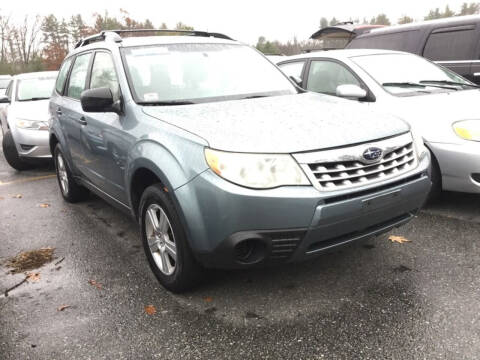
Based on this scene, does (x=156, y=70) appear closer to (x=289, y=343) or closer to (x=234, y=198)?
(x=234, y=198)

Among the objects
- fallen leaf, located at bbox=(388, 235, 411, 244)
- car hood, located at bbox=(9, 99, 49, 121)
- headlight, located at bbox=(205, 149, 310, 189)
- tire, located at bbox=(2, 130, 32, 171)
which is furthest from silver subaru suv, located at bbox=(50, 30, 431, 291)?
tire, located at bbox=(2, 130, 32, 171)

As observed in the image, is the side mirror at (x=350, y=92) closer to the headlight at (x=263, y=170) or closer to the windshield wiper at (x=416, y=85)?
the windshield wiper at (x=416, y=85)

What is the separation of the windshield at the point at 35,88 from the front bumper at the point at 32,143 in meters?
1.19

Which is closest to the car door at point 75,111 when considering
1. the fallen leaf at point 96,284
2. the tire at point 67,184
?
the tire at point 67,184

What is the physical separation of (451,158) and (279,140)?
209 centimetres

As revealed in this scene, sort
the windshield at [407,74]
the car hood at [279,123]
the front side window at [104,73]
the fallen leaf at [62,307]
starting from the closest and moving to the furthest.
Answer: the car hood at [279,123], the fallen leaf at [62,307], the front side window at [104,73], the windshield at [407,74]

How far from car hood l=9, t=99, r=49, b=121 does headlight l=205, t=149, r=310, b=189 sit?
560cm

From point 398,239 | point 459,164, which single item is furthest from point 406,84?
point 398,239

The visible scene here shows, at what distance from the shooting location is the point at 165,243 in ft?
9.73

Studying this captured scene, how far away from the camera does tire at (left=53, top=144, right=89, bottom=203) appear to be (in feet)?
16.6

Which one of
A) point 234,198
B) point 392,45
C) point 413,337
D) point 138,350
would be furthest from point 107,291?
point 392,45

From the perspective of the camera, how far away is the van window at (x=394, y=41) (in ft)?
21.8

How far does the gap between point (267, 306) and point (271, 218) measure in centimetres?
71

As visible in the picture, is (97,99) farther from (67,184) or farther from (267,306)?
(67,184)
